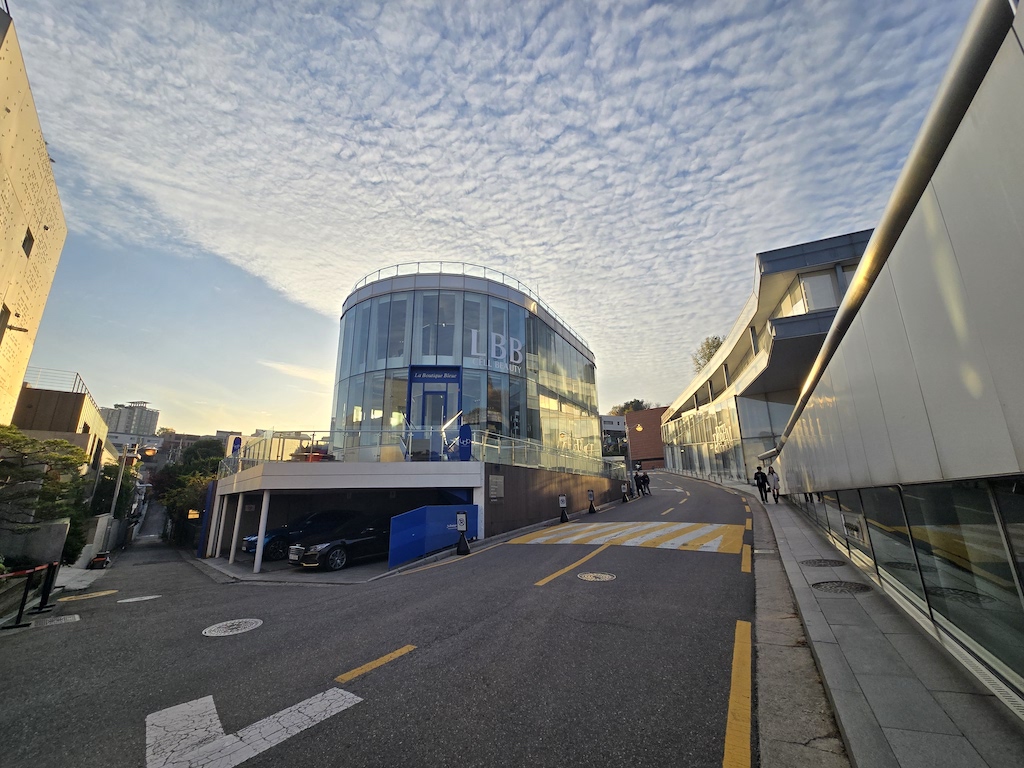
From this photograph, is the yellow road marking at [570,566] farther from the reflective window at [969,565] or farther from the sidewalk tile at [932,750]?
the sidewalk tile at [932,750]

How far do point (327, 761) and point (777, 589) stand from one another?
280 inches

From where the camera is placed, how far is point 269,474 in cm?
1439

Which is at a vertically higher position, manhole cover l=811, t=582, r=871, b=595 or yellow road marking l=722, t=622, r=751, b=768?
manhole cover l=811, t=582, r=871, b=595

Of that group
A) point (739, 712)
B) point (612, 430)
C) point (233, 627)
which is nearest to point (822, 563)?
point (739, 712)

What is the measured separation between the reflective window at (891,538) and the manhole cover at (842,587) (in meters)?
0.45

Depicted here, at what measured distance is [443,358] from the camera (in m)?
26.7

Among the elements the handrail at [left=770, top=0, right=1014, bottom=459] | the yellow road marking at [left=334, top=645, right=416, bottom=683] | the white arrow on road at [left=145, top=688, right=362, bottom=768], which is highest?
the handrail at [left=770, top=0, right=1014, bottom=459]

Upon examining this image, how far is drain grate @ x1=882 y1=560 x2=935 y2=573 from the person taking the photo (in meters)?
4.51

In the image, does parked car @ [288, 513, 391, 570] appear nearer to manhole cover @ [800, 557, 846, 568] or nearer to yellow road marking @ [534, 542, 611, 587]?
yellow road marking @ [534, 542, 611, 587]

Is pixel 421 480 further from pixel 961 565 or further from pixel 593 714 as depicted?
pixel 961 565

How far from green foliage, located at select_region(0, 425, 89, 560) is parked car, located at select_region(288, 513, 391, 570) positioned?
6.27 m

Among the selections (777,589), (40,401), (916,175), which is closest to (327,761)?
(916,175)

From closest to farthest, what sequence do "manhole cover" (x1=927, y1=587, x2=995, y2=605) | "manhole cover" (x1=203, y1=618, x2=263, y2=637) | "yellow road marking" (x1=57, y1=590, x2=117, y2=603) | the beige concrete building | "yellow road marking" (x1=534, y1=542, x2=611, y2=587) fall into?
"manhole cover" (x1=927, y1=587, x2=995, y2=605) → "manhole cover" (x1=203, y1=618, x2=263, y2=637) → "yellow road marking" (x1=534, y1=542, x2=611, y2=587) → "yellow road marking" (x1=57, y1=590, x2=117, y2=603) → the beige concrete building

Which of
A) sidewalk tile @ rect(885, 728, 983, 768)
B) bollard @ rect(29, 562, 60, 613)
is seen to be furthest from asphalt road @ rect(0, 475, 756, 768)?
sidewalk tile @ rect(885, 728, 983, 768)
